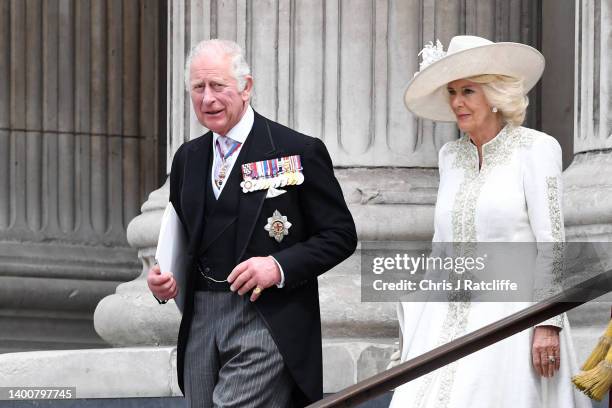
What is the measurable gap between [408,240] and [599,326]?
49.0 inches

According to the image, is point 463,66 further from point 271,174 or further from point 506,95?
point 271,174

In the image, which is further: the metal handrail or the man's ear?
the man's ear

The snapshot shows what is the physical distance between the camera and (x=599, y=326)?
7.42 m

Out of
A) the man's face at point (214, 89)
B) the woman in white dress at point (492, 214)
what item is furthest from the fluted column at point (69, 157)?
the man's face at point (214, 89)

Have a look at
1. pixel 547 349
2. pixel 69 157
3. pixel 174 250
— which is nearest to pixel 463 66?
pixel 547 349

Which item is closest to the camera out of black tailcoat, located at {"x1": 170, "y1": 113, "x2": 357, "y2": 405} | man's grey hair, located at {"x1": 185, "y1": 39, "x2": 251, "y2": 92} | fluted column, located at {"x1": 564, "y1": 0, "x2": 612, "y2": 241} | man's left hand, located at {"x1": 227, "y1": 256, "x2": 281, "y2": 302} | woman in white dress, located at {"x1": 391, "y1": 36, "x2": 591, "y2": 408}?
man's left hand, located at {"x1": 227, "y1": 256, "x2": 281, "y2": 302}

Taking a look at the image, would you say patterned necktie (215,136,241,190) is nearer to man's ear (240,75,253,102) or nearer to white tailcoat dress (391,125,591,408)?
man's ear (240,75,253,102)

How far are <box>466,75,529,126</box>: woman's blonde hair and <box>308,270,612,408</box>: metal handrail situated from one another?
1.05 metres

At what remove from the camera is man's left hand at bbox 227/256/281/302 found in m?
5.57

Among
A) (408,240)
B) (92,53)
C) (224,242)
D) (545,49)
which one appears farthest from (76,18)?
(224,242)

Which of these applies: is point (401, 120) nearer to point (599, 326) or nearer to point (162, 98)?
point (599, 326)

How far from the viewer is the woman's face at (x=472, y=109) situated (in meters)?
6.24

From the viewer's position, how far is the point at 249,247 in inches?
227

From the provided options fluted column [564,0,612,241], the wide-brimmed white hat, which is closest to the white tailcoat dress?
the wide-brimmed white hat
